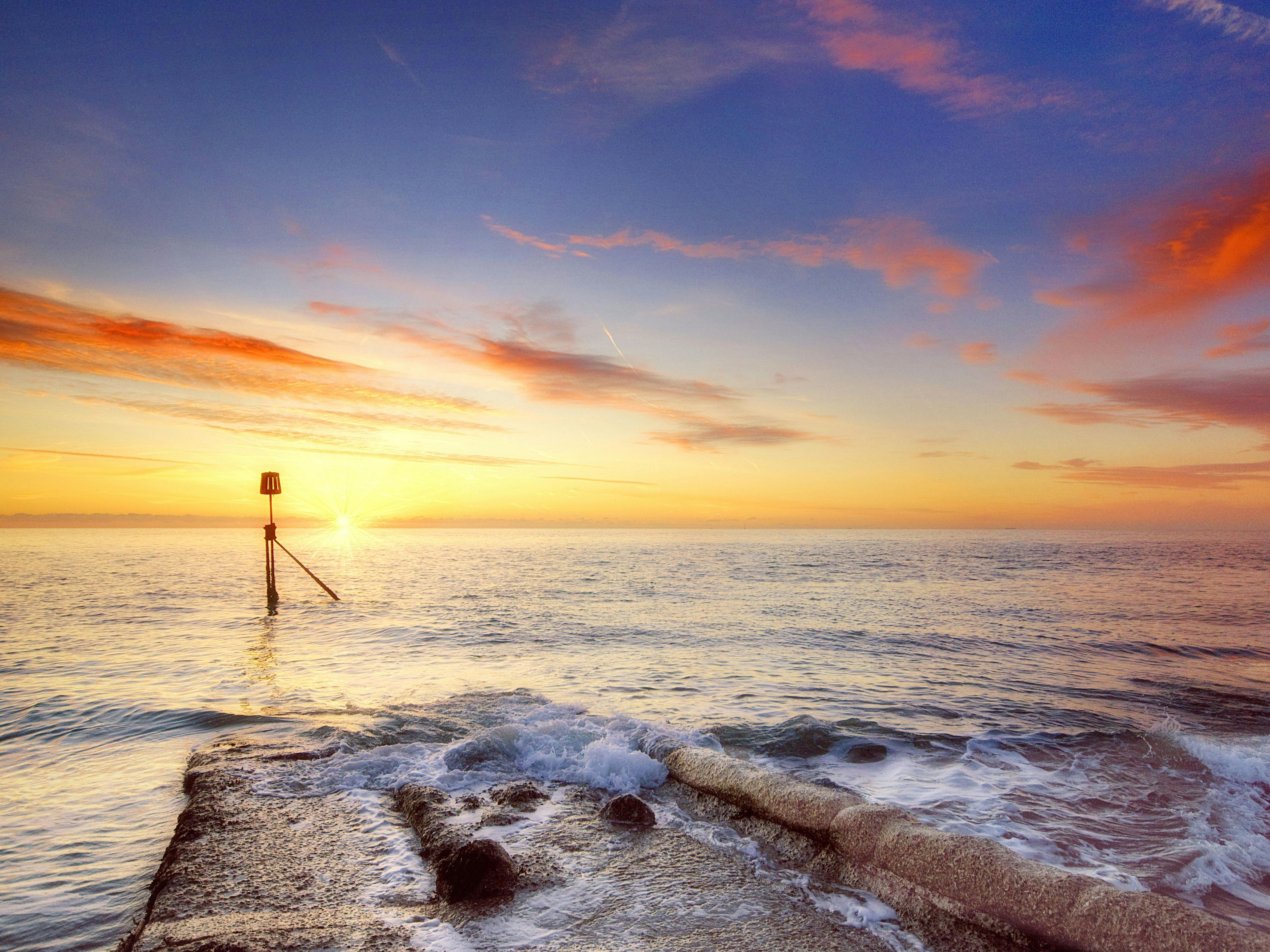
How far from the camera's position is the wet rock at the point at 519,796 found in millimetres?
7789

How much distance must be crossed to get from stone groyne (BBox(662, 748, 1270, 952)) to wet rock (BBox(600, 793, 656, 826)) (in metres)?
1.04

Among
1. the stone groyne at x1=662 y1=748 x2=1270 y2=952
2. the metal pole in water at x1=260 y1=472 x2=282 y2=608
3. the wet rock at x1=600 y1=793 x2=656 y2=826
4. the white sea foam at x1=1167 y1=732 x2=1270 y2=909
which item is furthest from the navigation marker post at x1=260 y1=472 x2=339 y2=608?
the white sea foam at x1=1167 y1=732 x2=1270 y2=909

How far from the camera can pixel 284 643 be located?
68.9ft

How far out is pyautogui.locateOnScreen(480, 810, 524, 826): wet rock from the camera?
7.14m

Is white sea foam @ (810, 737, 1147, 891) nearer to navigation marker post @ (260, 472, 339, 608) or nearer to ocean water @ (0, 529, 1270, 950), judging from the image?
ocean water @ (0, 529, 1270, 950)

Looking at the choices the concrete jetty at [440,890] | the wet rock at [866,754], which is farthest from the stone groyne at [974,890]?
the wet rock at [866,754]

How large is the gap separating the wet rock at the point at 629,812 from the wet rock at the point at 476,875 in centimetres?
174

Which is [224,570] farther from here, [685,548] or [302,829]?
[685,548]

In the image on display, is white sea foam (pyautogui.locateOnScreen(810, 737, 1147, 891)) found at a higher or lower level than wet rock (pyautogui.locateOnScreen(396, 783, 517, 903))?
lower

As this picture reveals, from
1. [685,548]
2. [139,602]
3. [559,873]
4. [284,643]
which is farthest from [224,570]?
[685,548]

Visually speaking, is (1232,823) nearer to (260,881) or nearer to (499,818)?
(499,818)

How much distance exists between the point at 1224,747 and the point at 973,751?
4.00 metres

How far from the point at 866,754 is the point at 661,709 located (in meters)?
4.20

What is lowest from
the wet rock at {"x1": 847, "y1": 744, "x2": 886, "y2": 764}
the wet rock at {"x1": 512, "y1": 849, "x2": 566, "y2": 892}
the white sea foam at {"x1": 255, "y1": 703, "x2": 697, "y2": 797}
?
the wet rock at {"x1": 847, "y1": 744, "x2": 886, "y2": 764}
